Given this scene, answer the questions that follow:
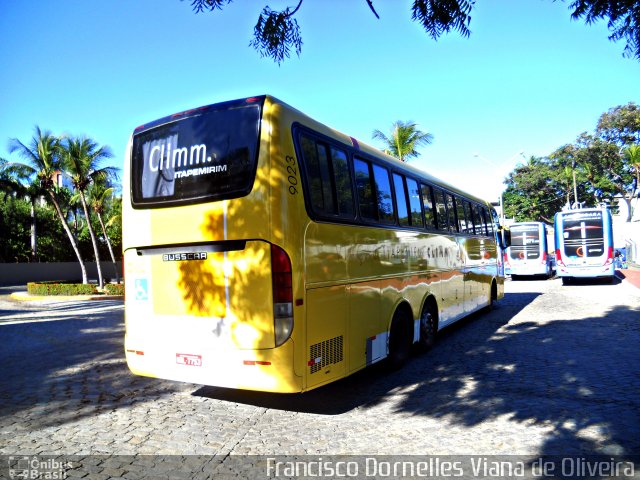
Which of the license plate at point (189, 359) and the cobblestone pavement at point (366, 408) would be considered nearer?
the cobblestone pavement at point (366, 408)

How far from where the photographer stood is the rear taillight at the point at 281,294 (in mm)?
4613

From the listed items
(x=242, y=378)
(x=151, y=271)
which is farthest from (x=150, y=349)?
(x=242, y=378)

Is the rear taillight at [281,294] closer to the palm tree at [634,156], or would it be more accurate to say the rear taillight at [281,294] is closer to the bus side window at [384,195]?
the bus side window at [384,195]

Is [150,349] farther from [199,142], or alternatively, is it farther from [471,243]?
[471,243]

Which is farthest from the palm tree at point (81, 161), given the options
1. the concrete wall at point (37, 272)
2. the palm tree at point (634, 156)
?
the palm tree at point (634, 156)

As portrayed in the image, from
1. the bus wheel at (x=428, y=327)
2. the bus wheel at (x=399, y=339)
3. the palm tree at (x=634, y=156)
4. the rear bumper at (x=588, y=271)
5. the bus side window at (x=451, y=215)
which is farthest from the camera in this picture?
the palm tree at (x=634, y=156)

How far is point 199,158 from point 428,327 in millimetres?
5095

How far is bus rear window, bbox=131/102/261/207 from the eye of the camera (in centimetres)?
489

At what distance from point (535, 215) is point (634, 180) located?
13634 mm

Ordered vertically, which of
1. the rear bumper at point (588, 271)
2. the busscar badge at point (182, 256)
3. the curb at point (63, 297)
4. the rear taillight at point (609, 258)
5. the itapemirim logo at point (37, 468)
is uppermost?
the busscar badge at point (182, 256)

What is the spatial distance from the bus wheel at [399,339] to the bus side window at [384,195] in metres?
1.42

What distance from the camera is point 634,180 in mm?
42375

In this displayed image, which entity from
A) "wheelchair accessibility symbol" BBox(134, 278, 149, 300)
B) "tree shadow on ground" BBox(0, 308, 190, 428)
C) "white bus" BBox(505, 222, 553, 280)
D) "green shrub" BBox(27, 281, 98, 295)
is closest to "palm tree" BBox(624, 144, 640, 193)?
"white bus" BBox(505, 222, 553, 280)

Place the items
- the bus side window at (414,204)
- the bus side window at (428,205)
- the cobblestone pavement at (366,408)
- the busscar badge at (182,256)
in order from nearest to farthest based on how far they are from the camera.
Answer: the cobblestone pavement at (366,408) → the busscar badge at (182,256) → the bus side window at (414,204) → the bus side window at (428,205)
